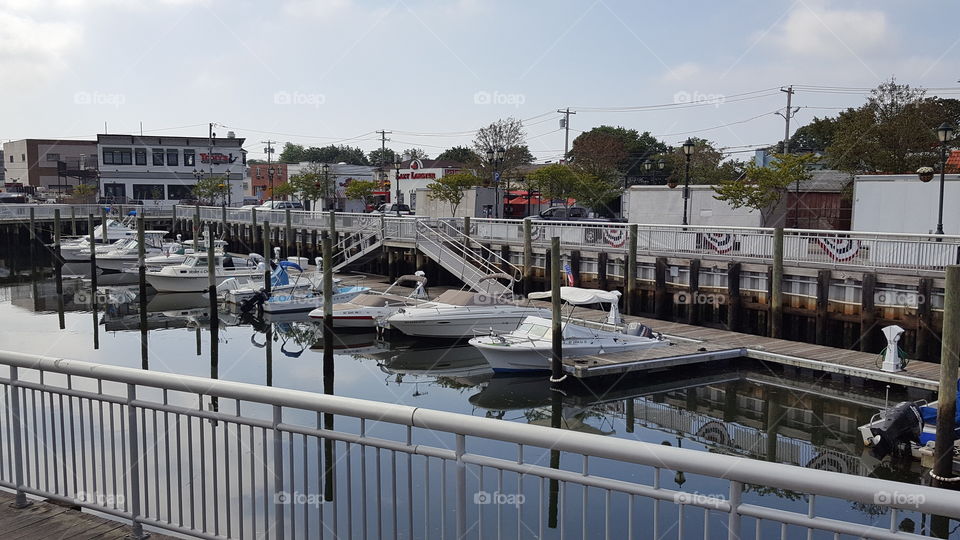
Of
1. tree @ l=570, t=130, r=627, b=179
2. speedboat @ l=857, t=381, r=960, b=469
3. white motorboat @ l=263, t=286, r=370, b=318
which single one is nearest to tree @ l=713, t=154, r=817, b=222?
white motorboat @ l=263, t=286, r=370, b=318

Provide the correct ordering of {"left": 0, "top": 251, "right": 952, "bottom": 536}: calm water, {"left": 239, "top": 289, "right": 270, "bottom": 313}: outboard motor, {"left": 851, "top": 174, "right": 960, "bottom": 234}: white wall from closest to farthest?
1. {"left": 0, "top": 251, "right": 952, "bottom": 536}: calm water
2. {"left": 851, "top": 174, "right": 960, "bottom": 234}: white wall
3. {"left": 239, "top": 289, "right": 270, "bottom": 313}: outboard motor

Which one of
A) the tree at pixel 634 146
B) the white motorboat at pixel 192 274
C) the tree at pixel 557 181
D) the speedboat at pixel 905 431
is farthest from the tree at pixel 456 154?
the speedboat at pixel 905 431

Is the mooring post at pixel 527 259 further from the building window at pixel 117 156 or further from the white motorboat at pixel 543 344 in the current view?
the building window at pixel 117 156

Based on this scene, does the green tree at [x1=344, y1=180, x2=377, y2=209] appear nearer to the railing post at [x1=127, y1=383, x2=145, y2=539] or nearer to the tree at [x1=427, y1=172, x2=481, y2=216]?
the tree at [x1=427, y1=172, x2=481, y2=216]

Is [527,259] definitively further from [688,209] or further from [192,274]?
[192,274]

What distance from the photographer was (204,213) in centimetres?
6731

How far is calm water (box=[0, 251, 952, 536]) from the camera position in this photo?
55.3ft

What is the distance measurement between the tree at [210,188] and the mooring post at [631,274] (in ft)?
206

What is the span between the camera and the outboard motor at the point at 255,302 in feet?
110

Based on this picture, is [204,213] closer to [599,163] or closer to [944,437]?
[599,163]

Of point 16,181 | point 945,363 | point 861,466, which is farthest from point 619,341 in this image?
point 16,181

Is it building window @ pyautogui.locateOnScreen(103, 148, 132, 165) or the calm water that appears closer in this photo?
the calm water

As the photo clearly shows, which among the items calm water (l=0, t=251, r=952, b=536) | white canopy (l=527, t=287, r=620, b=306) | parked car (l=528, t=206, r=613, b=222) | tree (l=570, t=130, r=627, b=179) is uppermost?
tree (l=570, t=130, r=627, b=179)

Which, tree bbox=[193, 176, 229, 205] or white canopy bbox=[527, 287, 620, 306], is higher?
tree bbox=[193, 176, 229, 205]
